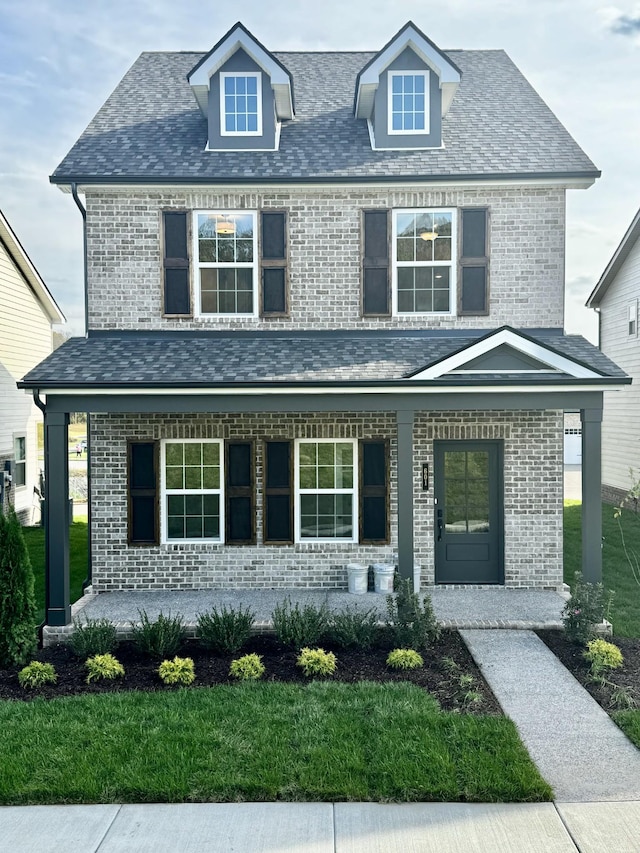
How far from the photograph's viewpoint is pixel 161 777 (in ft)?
17.5

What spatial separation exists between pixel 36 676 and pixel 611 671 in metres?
6.15

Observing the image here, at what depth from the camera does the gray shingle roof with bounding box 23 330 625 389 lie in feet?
29.9


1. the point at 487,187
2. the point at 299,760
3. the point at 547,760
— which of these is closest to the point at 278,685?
the point at 299,760

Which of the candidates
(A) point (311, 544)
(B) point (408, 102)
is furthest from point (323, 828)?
(B) point (408, 102)

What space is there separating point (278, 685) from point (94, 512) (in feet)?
16.3

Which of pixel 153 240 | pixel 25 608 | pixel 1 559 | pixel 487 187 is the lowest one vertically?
pixel 25 608

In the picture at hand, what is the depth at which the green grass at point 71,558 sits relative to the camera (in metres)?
11.4

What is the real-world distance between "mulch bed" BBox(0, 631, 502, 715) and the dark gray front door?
2.37m

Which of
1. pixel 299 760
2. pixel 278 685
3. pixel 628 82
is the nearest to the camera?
pixel 299 760

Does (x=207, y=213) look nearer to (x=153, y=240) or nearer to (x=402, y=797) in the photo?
(x=153, y=240)

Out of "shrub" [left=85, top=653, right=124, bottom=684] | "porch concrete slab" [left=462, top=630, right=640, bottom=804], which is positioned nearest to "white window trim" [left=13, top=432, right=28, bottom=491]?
"shrub" [left=85, top=653, right=124, bottom=684]

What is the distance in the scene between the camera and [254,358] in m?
9.98

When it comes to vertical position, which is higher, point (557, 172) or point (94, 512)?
point (557, 172)

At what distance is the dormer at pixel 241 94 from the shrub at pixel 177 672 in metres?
8.08
